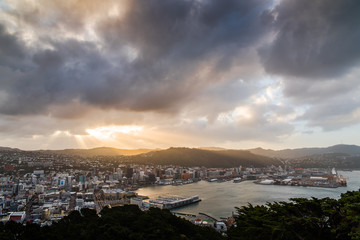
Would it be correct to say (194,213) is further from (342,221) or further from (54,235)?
(342,221)

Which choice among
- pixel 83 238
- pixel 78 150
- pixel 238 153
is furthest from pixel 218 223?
pixel 78 150

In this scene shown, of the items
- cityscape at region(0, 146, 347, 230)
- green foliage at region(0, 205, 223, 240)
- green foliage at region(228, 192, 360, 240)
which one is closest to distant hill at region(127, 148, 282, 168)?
cityscape at region(0, 146, 347, 230)

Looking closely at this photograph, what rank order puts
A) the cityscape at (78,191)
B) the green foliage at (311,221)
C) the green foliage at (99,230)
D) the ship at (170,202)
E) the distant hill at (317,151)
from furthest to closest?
the distant hill at (317,151)
the ship at (170,202)
the cityscape at (78,191)
the green foliage at (99,230)
the green foliage at (311,221)

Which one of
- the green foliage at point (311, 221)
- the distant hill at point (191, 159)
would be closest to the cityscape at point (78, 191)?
the green foliage at point (311, 221)

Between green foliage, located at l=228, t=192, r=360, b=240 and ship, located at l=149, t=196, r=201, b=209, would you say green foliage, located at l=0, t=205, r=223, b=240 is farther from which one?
ship, located at l=149, t=196, r=201, b=209

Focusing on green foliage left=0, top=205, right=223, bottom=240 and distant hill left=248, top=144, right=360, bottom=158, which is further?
distant hill left=248, top=144, right=360, bottom=158

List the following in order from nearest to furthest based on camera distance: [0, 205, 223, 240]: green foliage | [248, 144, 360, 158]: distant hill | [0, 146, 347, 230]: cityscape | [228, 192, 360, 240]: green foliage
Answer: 1. [228, 192, 360, 240]: green foliage
2. [0, 205, 223, 240]: green foliage
3. [0, 146, 347, 230]: cityscape
4. [248, 144, 360, 158]: distant hill

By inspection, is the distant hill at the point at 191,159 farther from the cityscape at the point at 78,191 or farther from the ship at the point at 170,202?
the ship at the point at 170,202

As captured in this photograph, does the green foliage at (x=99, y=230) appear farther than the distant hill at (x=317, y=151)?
No
